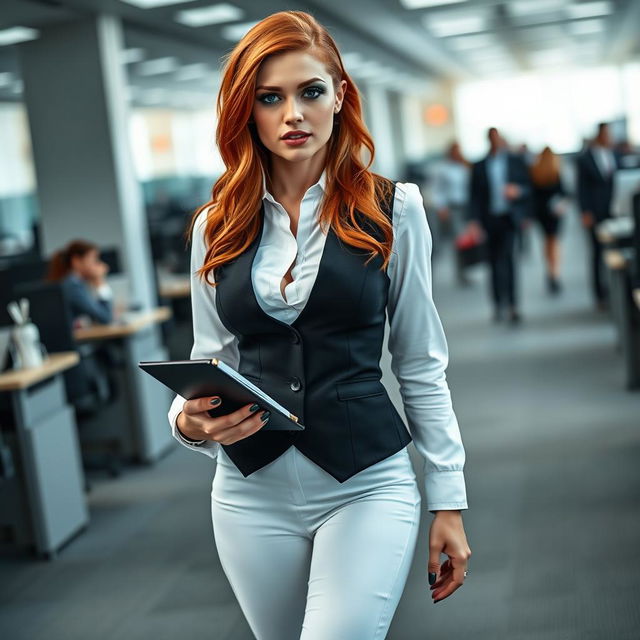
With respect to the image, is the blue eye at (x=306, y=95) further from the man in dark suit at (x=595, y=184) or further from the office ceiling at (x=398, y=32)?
the man in dark suit at (x=595, y=184)

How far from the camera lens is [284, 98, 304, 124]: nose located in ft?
5.03

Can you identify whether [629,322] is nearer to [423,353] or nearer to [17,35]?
Answer: [423,353]

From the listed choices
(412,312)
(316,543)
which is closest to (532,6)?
(412,312)

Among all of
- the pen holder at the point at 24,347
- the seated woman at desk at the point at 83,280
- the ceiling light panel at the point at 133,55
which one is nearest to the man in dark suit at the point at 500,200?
the seated woman at desk at the point at 83,280

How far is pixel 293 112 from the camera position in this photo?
1.54m

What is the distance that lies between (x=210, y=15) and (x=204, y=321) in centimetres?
855

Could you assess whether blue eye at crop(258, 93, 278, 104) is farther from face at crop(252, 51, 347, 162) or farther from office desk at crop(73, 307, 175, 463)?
office desk at crop(73, 307, 175, 463)

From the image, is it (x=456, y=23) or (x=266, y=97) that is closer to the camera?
(x=266, y=97)

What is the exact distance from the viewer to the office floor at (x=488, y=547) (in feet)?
11.0

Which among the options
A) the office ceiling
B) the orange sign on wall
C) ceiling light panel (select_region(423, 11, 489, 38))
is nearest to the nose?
the office ceiling

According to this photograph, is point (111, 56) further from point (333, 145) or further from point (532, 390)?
point (333, 145)

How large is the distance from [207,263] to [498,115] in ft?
96.2

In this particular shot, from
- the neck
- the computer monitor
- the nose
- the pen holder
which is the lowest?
the pen holder

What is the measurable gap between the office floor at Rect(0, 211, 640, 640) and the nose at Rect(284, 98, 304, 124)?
218 cm
